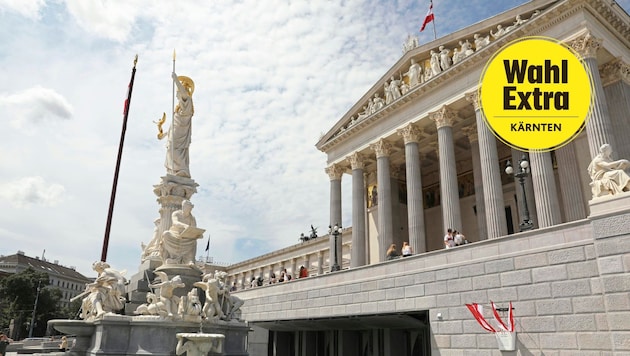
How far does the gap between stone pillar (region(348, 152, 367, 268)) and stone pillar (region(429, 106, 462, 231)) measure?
7.43 meters

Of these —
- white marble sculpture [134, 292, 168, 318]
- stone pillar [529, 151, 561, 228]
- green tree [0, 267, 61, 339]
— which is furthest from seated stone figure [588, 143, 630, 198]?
green tree [0, 267, 61, 339]

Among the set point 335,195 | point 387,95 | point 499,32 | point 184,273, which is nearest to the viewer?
point 184,273

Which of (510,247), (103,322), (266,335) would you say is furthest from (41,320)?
(510,247)

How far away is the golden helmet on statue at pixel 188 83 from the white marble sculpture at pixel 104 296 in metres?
9.30

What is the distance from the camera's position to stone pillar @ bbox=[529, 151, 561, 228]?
20.2 metres

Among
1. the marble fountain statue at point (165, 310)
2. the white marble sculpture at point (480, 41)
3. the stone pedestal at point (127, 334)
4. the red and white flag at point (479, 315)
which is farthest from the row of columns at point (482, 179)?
the stone pedestal at point (127, 334)

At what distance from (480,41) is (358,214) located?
14.1 metres

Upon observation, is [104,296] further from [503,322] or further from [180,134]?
[503,322]

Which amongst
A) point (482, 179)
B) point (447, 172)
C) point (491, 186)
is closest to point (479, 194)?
point (482, 179)

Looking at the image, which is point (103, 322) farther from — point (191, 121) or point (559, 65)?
point (559, 65)

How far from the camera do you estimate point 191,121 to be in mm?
19734

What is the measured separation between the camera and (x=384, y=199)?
1195 inches

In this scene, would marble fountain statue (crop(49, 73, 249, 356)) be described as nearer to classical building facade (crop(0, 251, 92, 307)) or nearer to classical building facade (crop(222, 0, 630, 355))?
classical building facade (crop(222, 0, 630, 355))

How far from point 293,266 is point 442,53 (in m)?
35.6
